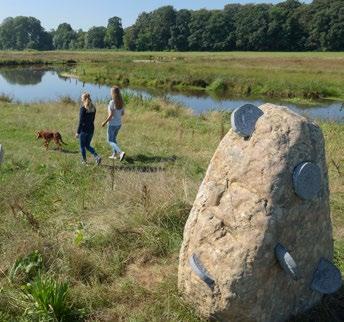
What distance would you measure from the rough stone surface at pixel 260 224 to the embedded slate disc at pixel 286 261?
6 centimetres

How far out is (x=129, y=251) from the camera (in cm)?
551

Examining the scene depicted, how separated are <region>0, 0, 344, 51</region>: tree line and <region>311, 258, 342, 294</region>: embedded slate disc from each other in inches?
3720

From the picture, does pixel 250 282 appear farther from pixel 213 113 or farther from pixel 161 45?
pixel 161 45


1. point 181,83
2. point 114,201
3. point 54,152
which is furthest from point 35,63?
point 114,201

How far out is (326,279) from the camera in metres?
4.18

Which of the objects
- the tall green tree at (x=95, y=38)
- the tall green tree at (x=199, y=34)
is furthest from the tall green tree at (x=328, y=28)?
the tall green tree at (x=95, y=38)

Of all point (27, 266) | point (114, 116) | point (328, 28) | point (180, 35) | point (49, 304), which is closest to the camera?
point (49, 304)

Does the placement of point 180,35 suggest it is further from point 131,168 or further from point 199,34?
point 131,168

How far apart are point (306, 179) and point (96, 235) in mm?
2920

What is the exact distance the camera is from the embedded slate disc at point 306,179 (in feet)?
12.4

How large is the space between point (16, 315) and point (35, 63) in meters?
72.1

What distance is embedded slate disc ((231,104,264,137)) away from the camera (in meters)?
4.06

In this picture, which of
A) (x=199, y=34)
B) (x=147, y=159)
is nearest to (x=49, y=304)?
(x=147, y=159)

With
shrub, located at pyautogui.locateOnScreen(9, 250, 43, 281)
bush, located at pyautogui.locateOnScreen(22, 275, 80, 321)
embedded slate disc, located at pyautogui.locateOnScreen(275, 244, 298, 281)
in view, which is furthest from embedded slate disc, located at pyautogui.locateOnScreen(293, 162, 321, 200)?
shrub, located at pyautogui.locateOnScreen(9, 250, 43, 281)
